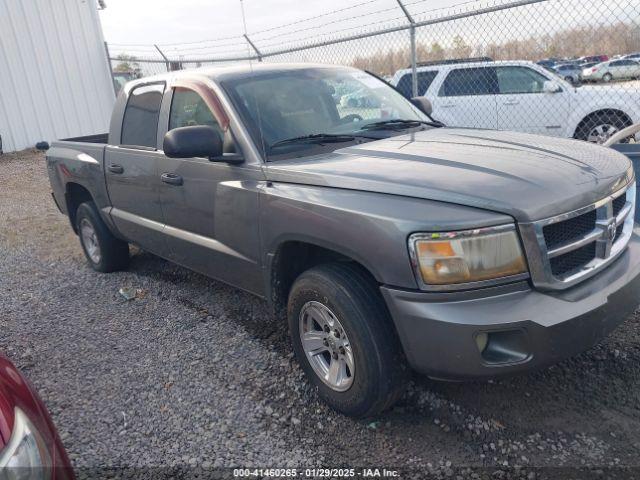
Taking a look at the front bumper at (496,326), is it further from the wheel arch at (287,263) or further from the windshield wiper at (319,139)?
the windshield wiper at (319,139)

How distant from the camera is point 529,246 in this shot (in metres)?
2.26

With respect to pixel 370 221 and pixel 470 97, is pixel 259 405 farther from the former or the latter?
pixel 470 97

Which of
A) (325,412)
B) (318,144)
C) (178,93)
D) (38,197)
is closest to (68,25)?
(38,197)

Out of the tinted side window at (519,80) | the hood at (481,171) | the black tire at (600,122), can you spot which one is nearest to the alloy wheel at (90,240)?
the hood at (481,171)

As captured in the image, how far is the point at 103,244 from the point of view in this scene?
519cm

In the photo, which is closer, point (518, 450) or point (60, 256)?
point (518, 450)

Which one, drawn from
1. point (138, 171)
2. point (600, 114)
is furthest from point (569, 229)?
point (600, 114)

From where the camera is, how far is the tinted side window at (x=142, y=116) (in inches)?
164

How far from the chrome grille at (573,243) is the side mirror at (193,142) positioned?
176 cm

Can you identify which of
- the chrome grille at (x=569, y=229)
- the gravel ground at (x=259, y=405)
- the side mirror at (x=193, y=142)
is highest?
the side mirror at (x=193, y=142)

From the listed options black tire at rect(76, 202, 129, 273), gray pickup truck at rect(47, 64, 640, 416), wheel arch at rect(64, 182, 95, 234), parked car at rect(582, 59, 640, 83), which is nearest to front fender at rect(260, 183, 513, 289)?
gray pickup truck at rect(47, 64, 640, 416)

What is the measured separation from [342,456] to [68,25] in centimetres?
1454

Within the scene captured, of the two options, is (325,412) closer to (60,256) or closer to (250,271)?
(250,271)

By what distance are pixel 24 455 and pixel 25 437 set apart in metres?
0.06
